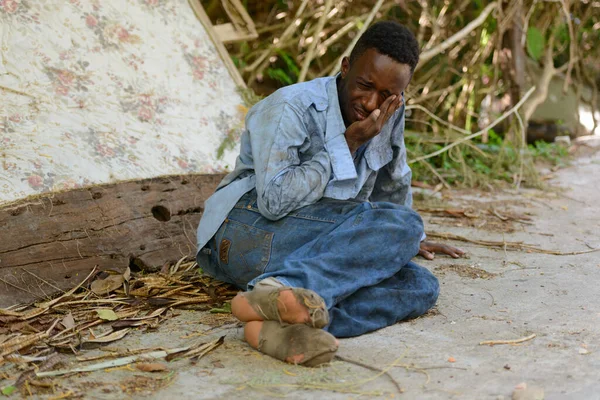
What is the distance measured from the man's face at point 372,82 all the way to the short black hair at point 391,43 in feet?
0.06

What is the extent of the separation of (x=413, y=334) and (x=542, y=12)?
5342mm

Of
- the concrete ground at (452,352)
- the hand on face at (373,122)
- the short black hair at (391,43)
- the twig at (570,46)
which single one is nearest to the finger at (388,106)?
the hand on face at (373,122)

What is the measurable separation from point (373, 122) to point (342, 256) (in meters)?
0.47

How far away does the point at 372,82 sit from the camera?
2467 millimetres

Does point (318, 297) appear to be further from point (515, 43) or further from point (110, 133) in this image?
point (515, 43)

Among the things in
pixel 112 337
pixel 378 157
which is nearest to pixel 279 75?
pixel 378 157

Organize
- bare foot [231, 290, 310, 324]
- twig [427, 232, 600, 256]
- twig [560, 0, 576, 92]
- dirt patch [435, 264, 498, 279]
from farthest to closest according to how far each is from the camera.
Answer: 1. twig [560, 0, 576, 92]
2. twig [427, 232, 600, 256]
3. dirt patch [435, 264, 498, 279]
4. bare foot [231, 290, 310, 324]

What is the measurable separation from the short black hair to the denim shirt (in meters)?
0.19

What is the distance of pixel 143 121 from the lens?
11.8 feet

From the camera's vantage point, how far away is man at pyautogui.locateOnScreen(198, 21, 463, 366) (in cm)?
232

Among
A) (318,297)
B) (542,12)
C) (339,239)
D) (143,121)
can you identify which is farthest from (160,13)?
(542,12)

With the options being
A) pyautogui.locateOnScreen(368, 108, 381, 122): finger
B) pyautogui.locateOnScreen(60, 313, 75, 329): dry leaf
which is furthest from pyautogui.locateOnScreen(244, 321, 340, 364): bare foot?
pyautogui.locateOnScreen(368, 108, 381, 122): finger

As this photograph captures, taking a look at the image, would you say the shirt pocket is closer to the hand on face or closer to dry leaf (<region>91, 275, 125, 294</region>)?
the hand on face

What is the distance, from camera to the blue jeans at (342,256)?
228 cm
